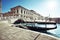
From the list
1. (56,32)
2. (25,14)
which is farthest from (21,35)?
(56,32)

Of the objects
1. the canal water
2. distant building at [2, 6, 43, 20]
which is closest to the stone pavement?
the canal water

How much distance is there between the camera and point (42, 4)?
264cm

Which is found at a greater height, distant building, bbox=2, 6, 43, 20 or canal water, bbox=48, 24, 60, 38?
distant building, bbox=2, 6, 43, 20

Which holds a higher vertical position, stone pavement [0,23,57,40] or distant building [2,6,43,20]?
distant building [2,6,43,20]

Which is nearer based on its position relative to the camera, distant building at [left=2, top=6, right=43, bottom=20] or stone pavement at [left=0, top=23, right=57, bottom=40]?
stone pavement at [left=0, top=23, right=57, bottom=40]

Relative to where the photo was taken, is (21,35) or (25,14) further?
(25,14)

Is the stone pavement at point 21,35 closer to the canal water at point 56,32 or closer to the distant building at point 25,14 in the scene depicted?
the canal water at point 56,32

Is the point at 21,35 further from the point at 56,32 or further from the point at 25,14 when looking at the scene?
the point at 56,32

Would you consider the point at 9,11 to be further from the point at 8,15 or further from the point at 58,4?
the point at 58,4

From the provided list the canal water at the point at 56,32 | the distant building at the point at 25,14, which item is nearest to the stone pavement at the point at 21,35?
the canal water at the point at 56,32

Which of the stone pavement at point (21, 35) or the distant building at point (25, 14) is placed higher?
the distant building at point (25, 14)

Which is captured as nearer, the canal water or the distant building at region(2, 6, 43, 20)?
the canal water

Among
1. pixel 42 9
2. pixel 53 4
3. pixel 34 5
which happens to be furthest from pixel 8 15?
pixel 53 4

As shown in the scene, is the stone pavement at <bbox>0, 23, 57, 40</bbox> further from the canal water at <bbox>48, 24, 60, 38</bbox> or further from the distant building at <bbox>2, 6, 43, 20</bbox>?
the distant building at <bbox>2, 6, 43, 20</bbox>
